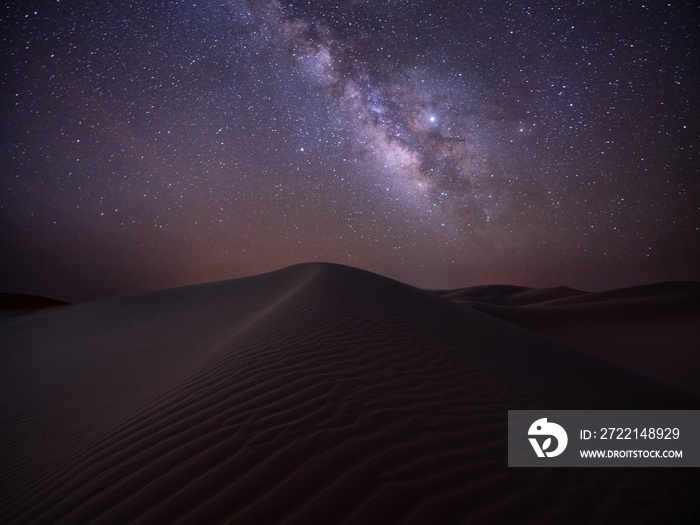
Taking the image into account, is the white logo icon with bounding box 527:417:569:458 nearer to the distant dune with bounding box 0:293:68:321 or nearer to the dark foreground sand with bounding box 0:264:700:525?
the dark foreground sand with bounding box 0:264:700:525

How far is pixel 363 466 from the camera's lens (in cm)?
196

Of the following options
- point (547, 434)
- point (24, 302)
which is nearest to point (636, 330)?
point (547, 434)

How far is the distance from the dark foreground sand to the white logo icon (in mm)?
244

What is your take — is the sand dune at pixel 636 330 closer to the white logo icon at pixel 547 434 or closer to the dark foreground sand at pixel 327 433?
the dark foreground sand at pixel 327 433

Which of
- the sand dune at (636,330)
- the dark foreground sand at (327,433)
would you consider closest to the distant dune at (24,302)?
the dark foreground sand at (327,433)

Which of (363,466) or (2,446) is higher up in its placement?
(363,466)

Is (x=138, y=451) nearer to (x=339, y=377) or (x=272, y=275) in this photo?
(x=339, y=377)

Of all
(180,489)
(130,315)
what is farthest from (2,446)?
(130,315)

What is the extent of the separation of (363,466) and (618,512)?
165 centimetres

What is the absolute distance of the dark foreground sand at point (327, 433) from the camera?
178cm

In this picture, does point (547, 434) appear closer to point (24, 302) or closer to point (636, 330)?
point (636, 330)

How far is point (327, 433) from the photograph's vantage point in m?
2.31

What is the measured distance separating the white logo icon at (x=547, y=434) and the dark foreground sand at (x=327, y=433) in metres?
0.24

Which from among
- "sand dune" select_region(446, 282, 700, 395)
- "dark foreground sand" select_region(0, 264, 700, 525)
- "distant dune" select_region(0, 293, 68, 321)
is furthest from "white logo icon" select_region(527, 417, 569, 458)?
"distant dune" select_region(0, 293, 68, 321)
